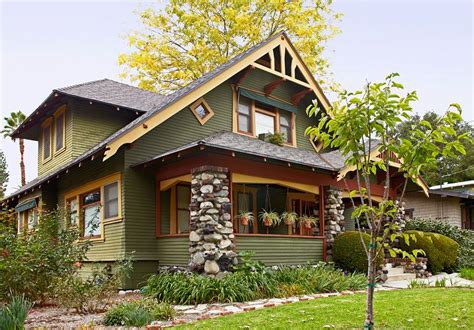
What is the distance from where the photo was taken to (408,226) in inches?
677

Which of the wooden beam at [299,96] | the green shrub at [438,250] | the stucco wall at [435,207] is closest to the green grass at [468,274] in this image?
the green shrub at [438,250]

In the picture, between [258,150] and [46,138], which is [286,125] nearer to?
[258,150]

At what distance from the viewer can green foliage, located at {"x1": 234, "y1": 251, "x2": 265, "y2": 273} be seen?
1063 centimetres

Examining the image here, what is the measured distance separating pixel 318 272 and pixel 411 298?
2.87 m

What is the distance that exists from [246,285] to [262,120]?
21.3ft

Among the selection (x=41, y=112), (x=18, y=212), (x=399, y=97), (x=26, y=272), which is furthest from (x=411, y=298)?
(x=18, y=212)

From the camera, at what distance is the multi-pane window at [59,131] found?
15.2 m

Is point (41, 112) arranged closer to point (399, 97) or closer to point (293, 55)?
point (293, 55)

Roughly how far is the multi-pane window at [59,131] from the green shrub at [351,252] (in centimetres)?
859

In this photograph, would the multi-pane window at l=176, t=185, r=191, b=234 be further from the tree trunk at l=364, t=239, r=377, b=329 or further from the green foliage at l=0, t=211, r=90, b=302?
the tree trunk at l=364, t=239, r=377, b=329

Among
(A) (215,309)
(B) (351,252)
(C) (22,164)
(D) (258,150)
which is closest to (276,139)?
(D) (258,150)

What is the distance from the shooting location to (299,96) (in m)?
15.7

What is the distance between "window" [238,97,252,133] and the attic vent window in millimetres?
1125

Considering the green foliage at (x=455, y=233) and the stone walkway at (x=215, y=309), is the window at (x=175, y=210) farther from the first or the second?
the green foliage at (x=455, y=233)
